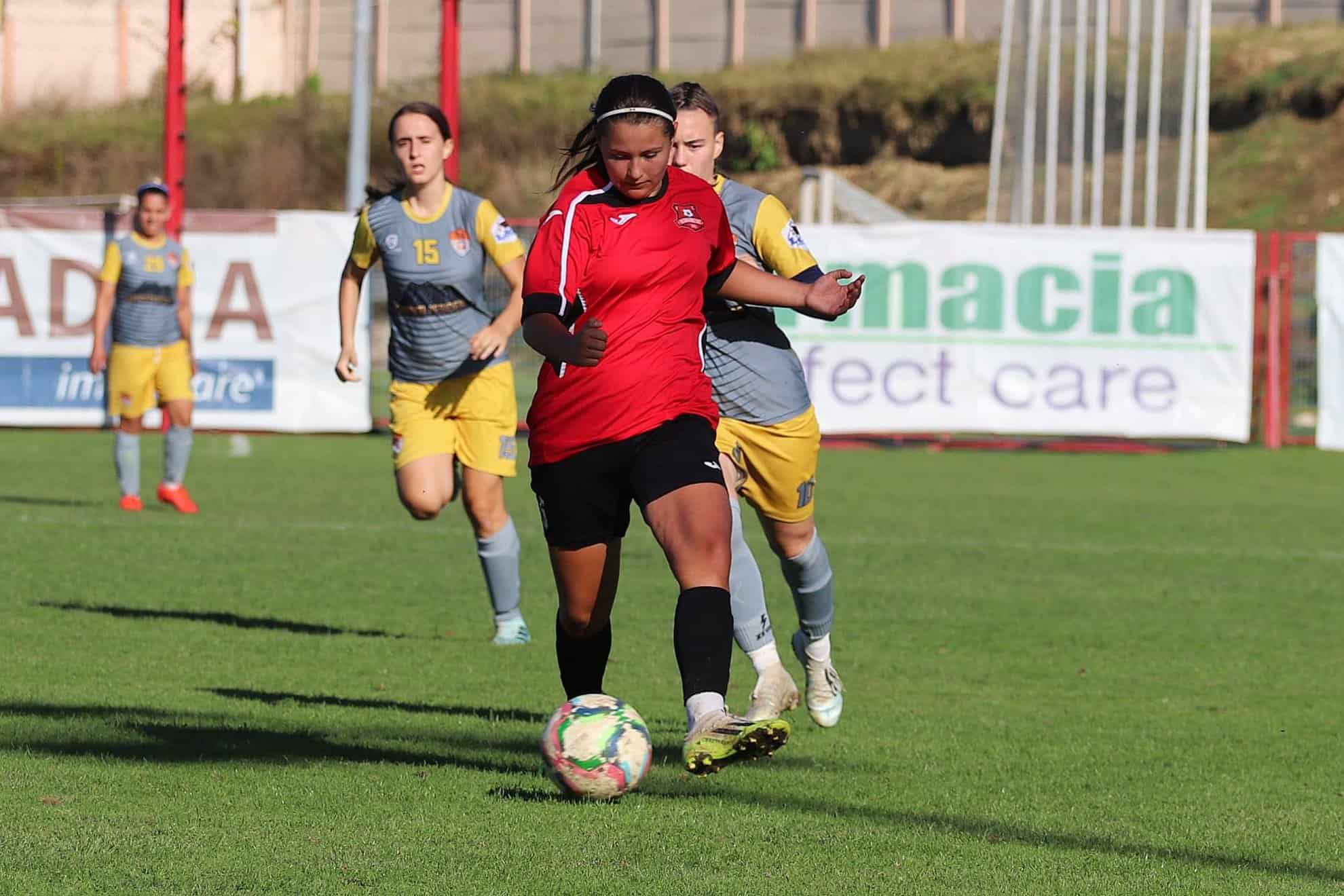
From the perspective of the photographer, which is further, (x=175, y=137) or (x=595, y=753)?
(x=175, y=137)

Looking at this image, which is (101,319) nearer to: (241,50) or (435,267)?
(435,267)

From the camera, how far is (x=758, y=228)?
6258 millimetres

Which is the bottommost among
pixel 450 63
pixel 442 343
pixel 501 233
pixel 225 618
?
pixel 225 618

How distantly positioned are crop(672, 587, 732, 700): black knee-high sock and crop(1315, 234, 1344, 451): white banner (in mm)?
17378

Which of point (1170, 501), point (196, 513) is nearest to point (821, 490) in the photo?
point (1170, 501)

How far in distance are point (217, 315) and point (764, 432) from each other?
15.5 meters

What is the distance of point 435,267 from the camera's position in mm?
8336

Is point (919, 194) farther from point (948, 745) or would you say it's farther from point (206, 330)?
point (948, 745)

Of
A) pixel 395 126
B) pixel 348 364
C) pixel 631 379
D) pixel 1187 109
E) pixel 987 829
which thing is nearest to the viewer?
pixel 987 829

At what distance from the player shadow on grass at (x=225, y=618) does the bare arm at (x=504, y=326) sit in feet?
4.66

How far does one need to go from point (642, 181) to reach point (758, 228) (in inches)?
45.6

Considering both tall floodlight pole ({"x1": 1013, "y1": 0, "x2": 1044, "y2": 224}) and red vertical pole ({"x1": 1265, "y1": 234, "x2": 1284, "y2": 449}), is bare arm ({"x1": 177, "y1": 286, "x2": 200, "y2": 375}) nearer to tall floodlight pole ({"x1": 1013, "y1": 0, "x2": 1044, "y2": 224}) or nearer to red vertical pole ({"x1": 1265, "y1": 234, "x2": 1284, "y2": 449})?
red vertical pole ({"x1": 1265, "y1": 234, "x2": 1284, "y2": 449})

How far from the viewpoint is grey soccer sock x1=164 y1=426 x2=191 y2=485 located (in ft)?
45.2

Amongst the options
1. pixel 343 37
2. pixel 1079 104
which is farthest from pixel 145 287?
pixel 343 37
